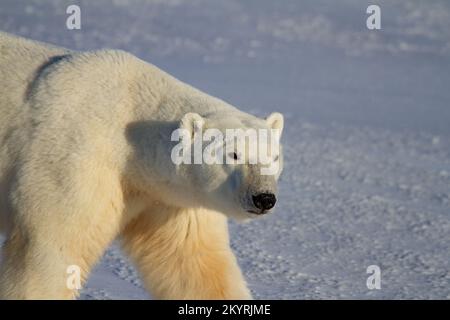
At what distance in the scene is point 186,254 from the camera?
406 centimetres

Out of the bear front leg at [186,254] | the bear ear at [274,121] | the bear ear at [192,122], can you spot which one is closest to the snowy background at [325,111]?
the bear front leg at [186,254]

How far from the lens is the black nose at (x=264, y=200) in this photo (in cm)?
341

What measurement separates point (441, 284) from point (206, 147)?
1.98 meters

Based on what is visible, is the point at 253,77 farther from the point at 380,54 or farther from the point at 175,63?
the point at 380,54

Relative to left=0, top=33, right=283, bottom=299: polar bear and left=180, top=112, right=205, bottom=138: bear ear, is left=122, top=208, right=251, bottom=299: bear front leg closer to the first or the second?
left=0, top=33, right=283, bottom=299: polar bear

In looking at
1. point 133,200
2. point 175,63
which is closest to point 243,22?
point 175,63


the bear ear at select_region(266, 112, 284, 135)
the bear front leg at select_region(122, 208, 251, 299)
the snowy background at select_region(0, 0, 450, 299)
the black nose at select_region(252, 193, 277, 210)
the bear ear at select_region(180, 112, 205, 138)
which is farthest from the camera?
the snowy background at select_region(0, 0, 450, 299)

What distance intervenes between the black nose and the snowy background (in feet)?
4.90

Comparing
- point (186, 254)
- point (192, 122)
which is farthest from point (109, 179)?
point (186, 254)

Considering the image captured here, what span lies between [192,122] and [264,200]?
458mm

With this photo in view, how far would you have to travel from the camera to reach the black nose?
3.41 m

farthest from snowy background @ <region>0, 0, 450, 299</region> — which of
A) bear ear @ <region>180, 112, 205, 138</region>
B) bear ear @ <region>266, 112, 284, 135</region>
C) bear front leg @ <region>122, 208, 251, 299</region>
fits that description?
bear ear @ <region>180, 112, 205, 138</region>

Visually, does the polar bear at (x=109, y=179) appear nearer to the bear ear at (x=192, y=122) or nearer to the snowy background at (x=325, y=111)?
the bear ear at (x=192, y=122)

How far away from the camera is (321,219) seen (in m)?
6.10
